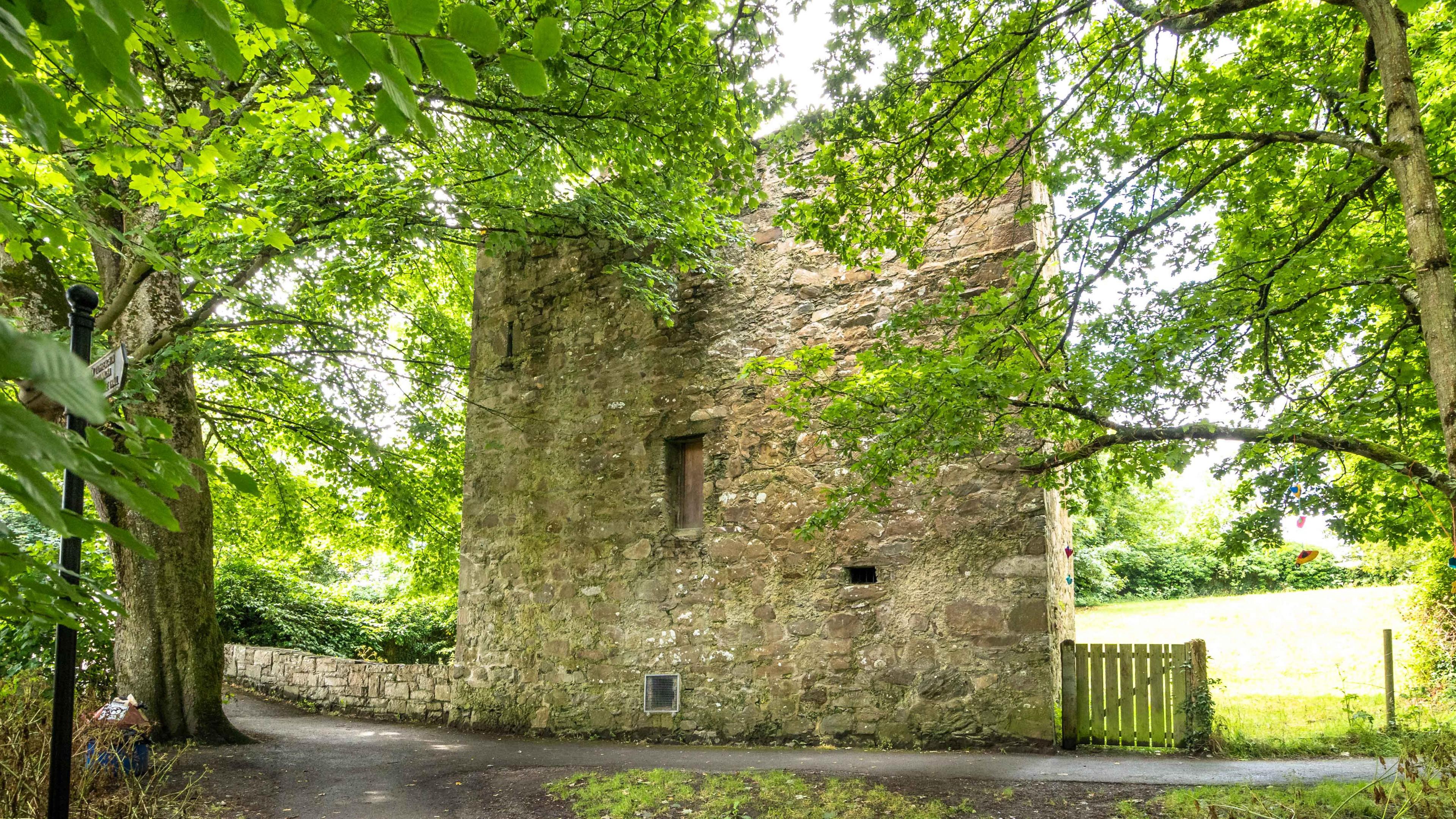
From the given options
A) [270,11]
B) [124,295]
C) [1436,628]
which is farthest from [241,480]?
[1436,628]

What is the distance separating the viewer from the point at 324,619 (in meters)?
14.0

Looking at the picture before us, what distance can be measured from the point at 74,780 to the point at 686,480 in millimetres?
5690

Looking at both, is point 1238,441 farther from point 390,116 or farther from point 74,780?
point 74,780

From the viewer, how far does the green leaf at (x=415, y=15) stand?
4.36 ft

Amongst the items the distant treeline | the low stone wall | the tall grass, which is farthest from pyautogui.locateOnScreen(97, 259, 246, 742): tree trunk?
the distant treeline

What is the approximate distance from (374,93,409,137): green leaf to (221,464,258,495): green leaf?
698mm

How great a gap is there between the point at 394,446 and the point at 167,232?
Result: 4.45 metres

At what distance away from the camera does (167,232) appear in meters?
6.99

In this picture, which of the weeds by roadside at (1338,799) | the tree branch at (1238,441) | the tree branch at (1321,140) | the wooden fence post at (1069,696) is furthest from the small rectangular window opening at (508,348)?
the weeds by roadside at (1338,799)

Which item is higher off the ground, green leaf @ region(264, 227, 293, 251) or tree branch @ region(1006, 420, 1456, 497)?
green leaf @ region(264, 227, 293, 251)

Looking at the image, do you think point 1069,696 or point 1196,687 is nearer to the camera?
point 1196,687

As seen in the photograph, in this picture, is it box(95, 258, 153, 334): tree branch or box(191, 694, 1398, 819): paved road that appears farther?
box(95, 258, 153, 334): tree branch

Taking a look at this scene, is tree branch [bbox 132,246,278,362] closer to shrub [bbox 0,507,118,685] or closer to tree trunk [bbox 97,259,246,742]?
tree trunk [bbox 97,259,246,742]

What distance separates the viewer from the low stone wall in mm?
10219
